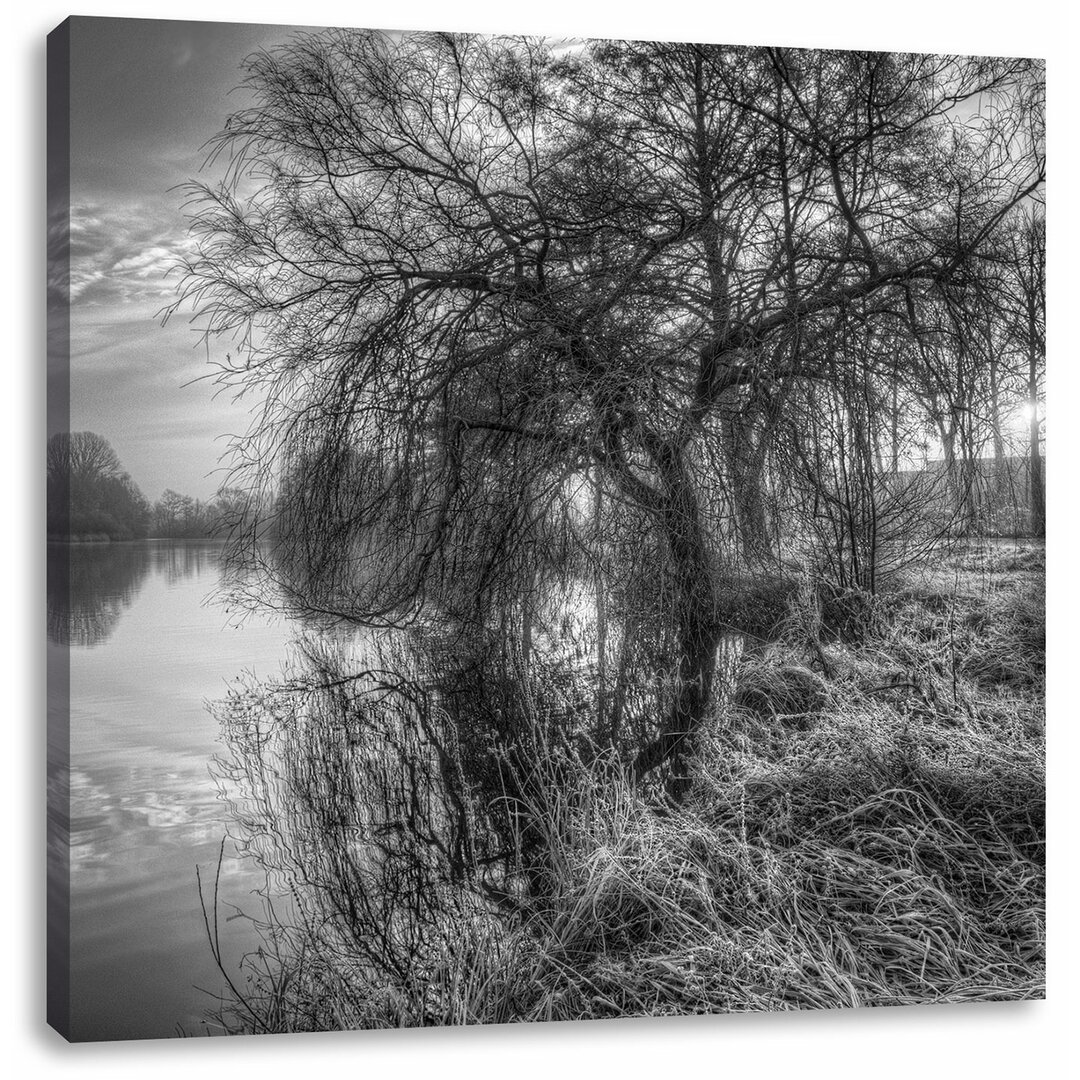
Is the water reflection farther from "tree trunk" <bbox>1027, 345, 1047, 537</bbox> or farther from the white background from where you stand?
"tree trunk" <bbox>1027, 345, 1047, 537</bbox>

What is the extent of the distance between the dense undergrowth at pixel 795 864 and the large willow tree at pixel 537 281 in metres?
0.23

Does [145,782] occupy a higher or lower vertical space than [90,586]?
lower

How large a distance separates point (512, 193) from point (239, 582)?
1224mm

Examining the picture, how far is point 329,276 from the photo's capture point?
3.17 m

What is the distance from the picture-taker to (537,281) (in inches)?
128

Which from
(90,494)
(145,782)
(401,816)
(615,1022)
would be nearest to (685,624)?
(401,816)

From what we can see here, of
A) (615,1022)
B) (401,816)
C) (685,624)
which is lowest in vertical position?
(615,1022)

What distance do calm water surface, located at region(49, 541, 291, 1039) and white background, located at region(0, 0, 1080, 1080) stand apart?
4.5 inches

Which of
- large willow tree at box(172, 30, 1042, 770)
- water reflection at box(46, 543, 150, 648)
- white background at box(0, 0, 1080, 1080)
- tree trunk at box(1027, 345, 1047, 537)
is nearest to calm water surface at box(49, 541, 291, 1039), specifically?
water reflection at box(46, 543, 150, 648)

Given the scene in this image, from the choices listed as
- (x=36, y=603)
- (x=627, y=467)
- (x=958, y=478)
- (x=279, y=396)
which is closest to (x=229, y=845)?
(x=36, y=603)

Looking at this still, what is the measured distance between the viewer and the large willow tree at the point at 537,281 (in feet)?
10.3

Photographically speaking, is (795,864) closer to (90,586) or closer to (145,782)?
(145,782)

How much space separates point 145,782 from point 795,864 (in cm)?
169

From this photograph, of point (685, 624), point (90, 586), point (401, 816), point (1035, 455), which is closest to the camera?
point (90, 586)
